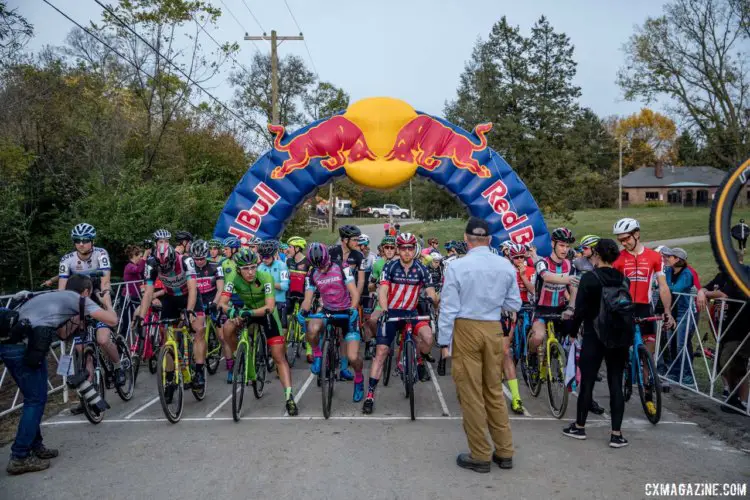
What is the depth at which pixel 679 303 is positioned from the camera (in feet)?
28.6

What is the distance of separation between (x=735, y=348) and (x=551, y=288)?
2245 mm

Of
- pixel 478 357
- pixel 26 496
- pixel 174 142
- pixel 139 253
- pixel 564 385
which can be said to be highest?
pixel 174 142

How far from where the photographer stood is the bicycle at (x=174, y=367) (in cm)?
677

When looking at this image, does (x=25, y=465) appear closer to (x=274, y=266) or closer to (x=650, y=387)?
(x=274, y=266)

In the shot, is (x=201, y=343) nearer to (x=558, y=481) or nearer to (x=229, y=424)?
(x=229, y=424)

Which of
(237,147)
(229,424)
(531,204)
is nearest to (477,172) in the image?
(531,204)

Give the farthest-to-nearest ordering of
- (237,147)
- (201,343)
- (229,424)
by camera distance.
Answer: (237,147), (201,343), (229,424)

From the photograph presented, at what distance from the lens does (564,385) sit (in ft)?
22.7

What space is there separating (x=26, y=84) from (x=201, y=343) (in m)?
16.2

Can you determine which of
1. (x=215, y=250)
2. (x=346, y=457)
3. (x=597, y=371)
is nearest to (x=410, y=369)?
(x=346, y=457)

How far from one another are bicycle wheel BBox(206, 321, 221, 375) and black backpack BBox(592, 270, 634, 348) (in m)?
5.96

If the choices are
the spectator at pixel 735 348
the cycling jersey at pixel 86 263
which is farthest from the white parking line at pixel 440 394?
the cycling jersey at pixel 86 263

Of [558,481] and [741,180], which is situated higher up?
[741,180]

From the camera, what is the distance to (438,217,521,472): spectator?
5.32m
